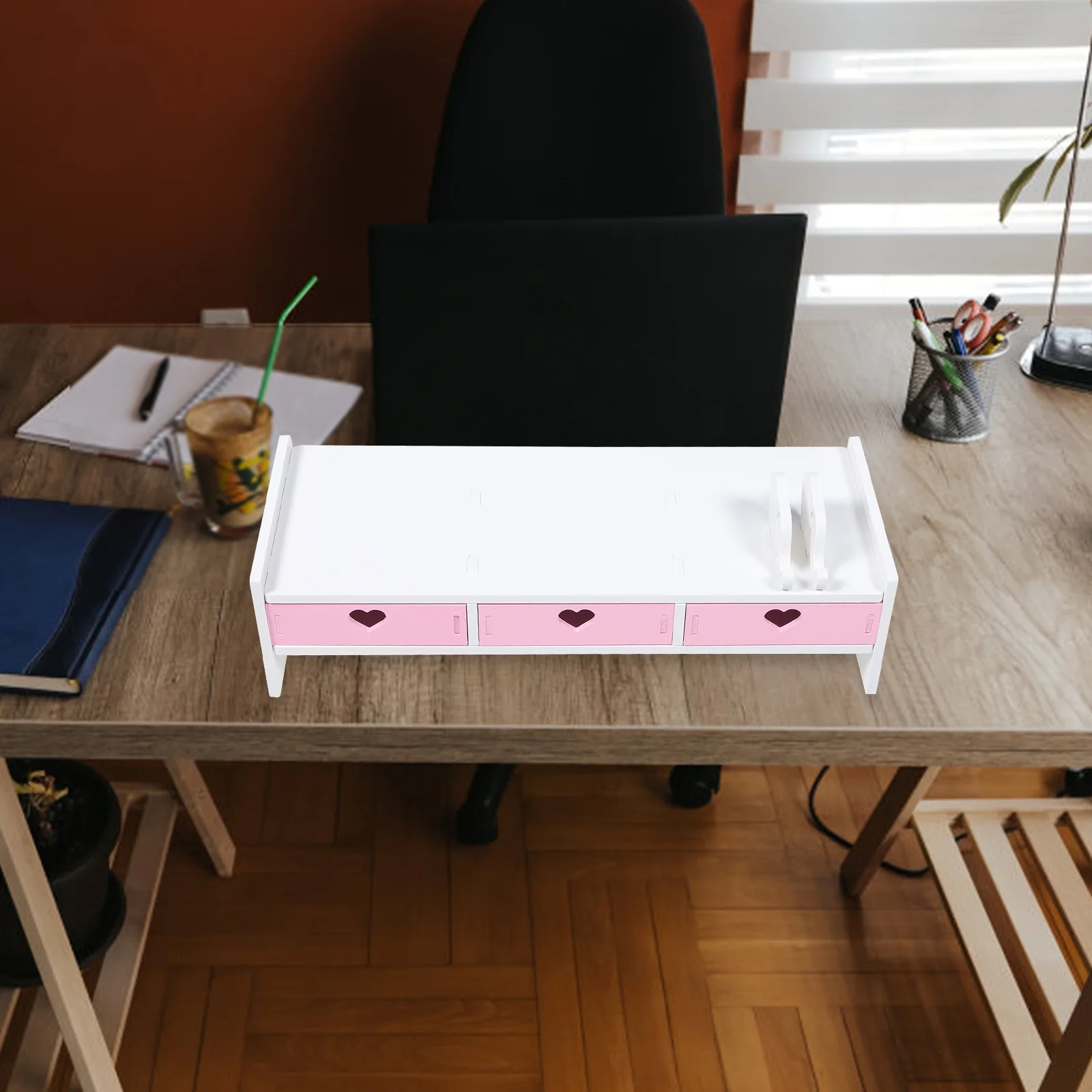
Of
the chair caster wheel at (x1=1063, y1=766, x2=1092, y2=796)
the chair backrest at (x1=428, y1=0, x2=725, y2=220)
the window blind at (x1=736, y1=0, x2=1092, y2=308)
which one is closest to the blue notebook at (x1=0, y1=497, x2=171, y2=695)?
the chair backrest at (x1=428, y1=0, x2=725, y2=220)

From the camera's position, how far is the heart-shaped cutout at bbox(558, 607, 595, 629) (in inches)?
41.9

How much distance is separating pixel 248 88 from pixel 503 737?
147cm

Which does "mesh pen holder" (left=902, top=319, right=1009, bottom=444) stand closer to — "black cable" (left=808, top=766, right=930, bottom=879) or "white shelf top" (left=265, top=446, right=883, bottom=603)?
"white shelf top" (left=265, top=446, right=883, bottom=603)

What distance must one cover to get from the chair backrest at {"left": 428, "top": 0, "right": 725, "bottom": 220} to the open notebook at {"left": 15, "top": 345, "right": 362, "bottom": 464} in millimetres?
422

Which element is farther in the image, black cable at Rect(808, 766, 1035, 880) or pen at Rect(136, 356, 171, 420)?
black cable at Rect(808, 766, 1035, 880)

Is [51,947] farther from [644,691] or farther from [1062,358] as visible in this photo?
[1062,358]

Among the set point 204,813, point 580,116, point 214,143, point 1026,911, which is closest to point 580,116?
point 580,116

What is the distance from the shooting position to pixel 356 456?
47.9 inches

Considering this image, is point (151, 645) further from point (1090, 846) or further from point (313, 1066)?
point (1090, 846)

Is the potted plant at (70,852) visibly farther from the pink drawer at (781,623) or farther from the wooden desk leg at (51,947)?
the pink drawer at (781,623)

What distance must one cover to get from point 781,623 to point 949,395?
1.49 ft

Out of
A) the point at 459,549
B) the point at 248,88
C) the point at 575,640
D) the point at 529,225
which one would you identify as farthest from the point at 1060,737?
the point at 248,88

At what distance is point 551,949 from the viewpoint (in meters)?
1.82

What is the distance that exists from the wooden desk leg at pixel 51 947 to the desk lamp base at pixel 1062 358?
4.00 feet
